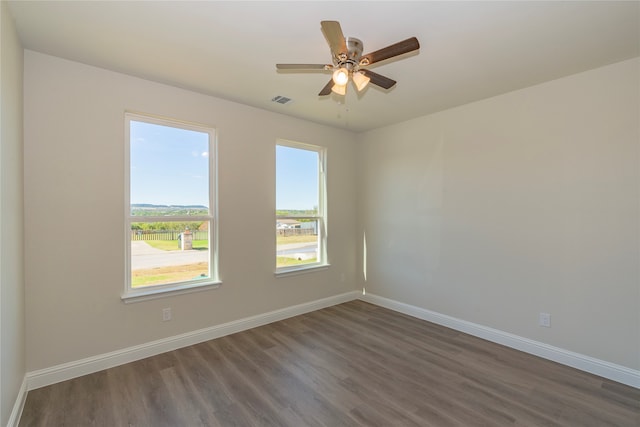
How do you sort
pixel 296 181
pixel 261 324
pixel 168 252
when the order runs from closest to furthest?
1. pixel 168 252
2. pixel 261 324
3. pixel 296 181

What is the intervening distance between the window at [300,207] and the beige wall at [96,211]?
463 millimetres

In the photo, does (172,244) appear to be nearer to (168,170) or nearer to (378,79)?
(168,170)

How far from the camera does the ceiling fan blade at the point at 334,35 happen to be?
157 centimetres

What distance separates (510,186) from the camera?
312 centimetres

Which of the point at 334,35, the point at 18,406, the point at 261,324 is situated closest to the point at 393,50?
the point at 334,35

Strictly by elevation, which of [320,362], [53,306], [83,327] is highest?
[53,306]

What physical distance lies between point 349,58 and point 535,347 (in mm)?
3174

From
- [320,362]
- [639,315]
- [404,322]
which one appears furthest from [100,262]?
[639,315]

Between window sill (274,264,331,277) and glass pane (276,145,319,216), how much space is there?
743 mm

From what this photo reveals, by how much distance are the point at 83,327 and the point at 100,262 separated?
1.82 ft

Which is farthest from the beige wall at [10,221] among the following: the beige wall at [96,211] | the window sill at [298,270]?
the window sill at [298,270]

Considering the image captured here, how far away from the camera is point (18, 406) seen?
2.00 metres

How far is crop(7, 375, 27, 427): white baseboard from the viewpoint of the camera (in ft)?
6.08

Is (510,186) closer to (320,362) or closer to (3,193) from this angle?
(320,362)
